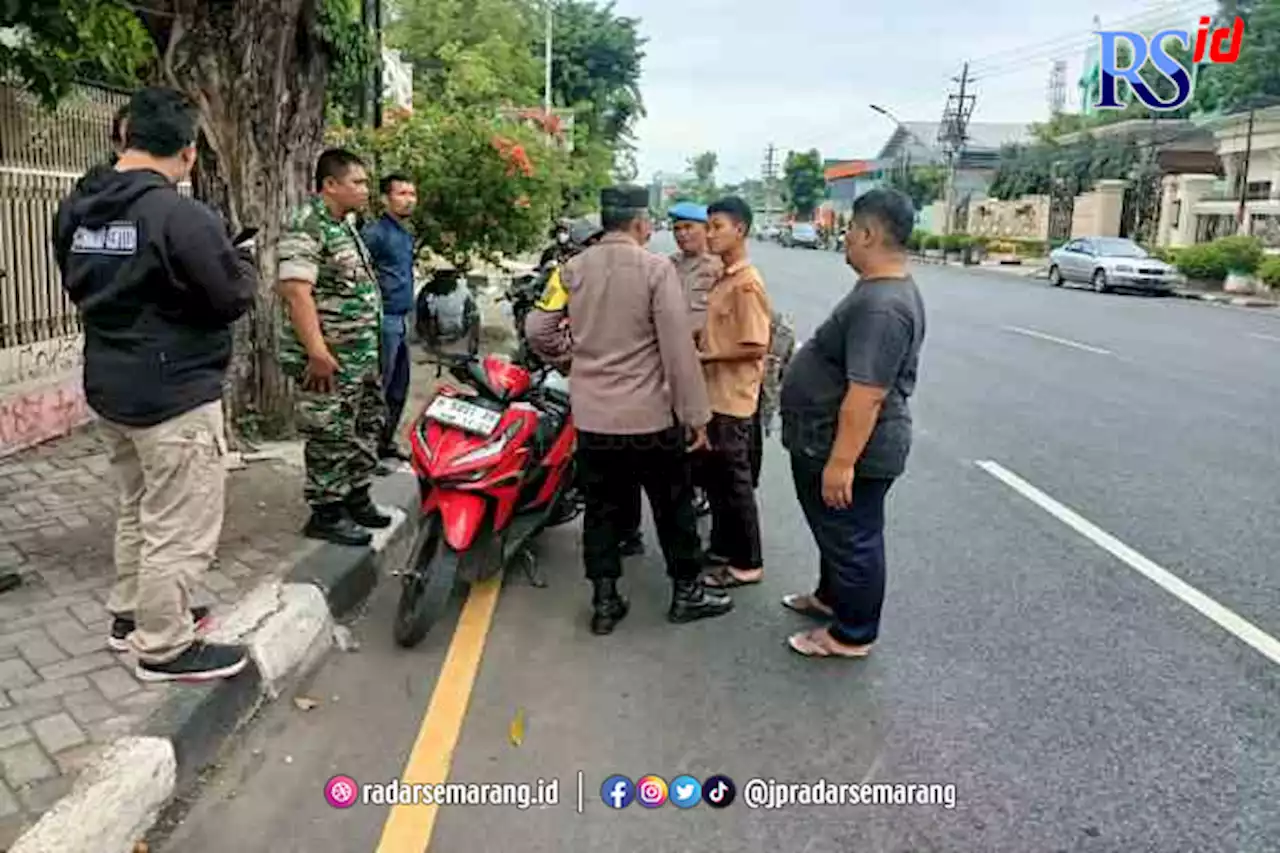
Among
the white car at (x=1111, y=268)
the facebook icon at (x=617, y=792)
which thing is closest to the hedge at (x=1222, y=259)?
the white car at (x=1111, y=268)

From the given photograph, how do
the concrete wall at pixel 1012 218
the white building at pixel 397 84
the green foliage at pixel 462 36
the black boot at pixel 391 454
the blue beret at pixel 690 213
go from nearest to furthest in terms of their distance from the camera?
1. the blue beret at pixel 690 213
2. the black boot at pixel 391 454
3. the white building at pixel 397 84
4. the green foliage at pixel 462 36
5. the concrete wall at pixel 1012 218

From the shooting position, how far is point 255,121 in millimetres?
6422

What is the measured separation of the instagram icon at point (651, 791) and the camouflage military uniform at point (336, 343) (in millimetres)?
2366

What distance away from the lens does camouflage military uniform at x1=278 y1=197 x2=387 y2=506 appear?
16.3 ft

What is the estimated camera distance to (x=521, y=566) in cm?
541

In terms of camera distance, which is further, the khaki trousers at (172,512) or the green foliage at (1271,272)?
the green foliage at (1271,272)

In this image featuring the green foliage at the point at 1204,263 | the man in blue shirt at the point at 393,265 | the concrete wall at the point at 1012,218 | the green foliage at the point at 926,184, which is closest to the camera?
the man in blue shirt at the point at 393,265

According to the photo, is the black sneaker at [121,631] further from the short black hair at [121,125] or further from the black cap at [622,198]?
the black cap at [622,198]

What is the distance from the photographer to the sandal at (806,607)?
4770 mm

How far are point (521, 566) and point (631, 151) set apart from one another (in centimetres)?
4203

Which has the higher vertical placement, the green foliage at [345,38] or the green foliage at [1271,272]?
the green foliage at [345,38]

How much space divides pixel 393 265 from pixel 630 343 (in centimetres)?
268

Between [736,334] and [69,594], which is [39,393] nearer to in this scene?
[69,594]

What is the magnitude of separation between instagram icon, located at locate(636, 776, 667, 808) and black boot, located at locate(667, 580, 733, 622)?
1.32 m
